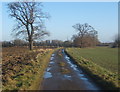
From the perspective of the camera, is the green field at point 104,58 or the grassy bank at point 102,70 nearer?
the grassy bank at point 102,70

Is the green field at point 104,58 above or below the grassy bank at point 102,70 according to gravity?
below

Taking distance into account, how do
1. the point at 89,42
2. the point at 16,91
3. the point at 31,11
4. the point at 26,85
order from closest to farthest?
the point at 16,91 < the point at 26,85 < the point at 31,11 < the point at 89,42

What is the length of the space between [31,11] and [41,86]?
30540mm

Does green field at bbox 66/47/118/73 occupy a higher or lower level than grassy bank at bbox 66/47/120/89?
lower

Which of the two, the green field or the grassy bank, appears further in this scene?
the green field

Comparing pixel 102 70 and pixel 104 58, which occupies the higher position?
pixel 102 70

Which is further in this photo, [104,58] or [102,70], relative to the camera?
[104,58]

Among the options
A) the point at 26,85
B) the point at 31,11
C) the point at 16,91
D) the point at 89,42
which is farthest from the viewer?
the point at 89,42

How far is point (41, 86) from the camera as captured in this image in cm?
911

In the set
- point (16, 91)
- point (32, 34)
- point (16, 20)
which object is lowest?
point (16, 91)

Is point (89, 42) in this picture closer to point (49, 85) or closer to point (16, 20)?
point (16, 20)

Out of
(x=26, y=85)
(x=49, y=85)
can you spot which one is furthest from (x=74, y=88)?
(x=26, y=85)

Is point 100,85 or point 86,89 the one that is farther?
point 100,85

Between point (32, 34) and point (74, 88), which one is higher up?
point (32, 34)
